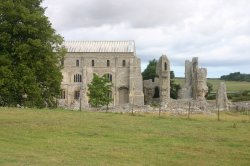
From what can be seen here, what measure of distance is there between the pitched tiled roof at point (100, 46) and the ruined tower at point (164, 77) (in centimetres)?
701

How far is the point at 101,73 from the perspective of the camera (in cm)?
7688

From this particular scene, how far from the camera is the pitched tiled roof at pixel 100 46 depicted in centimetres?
7744

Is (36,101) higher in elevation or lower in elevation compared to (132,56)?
lower

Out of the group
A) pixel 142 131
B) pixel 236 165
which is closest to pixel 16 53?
pixel 142 131

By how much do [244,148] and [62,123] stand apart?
965 cm

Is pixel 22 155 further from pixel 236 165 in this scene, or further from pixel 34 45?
pixel 34 45

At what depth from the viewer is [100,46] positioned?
78438 millimetres

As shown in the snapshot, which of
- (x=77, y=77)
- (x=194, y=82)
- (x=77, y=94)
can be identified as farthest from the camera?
(x=77, y=77)

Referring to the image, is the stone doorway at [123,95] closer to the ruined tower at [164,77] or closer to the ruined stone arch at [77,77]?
the ruined stone arch at [77,77]

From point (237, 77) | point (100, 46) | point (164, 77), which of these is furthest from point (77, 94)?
point (237, 77)

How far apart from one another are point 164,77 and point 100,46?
13335mm

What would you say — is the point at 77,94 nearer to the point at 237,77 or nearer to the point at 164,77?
the point at 164,77

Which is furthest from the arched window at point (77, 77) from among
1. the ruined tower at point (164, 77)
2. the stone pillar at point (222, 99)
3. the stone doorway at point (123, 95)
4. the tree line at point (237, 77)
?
the tree line at point (237, 77)

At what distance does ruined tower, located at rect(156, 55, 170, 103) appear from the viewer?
70.5 meters
